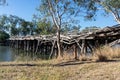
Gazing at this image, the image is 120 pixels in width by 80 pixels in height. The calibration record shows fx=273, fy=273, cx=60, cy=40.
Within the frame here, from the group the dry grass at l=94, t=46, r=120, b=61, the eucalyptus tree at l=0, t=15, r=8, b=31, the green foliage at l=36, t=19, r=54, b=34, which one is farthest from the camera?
the eucalyptus tree at l=0, t=15, r=8, b=31

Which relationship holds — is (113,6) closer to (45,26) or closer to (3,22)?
(45,26)

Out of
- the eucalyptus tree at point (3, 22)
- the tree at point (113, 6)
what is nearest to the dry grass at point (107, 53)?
the tree at point (113, 6)

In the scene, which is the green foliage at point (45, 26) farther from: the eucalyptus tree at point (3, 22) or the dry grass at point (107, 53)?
the eucalyptus tree at point (3, 22)

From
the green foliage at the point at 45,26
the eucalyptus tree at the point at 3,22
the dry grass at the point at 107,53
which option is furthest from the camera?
the eucalyptus tree at the point at 3,22

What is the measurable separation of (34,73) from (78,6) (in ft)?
29.3

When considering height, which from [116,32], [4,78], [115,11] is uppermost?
[115,11]

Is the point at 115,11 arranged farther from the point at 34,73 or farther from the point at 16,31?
the point at 16,31

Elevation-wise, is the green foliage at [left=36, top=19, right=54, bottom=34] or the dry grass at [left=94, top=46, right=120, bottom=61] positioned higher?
the green foliage at [left=36, top=19, right=54, bottom=34]

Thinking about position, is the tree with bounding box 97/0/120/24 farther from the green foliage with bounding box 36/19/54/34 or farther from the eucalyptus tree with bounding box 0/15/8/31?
the eucalyptus tree with bounding box 0/15/8/31

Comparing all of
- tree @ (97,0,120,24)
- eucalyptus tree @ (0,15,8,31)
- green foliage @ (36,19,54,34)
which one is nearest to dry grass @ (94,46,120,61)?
tree @ (97,0,120,24)

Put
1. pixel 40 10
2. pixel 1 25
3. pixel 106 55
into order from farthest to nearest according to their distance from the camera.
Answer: pixel 1 25
pixel 40 10
pixel 106 55

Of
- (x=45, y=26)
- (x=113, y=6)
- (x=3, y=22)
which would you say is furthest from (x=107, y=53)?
(x=3, y=22)

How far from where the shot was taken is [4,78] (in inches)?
Result: 334

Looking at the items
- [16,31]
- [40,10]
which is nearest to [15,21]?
[16,31]
